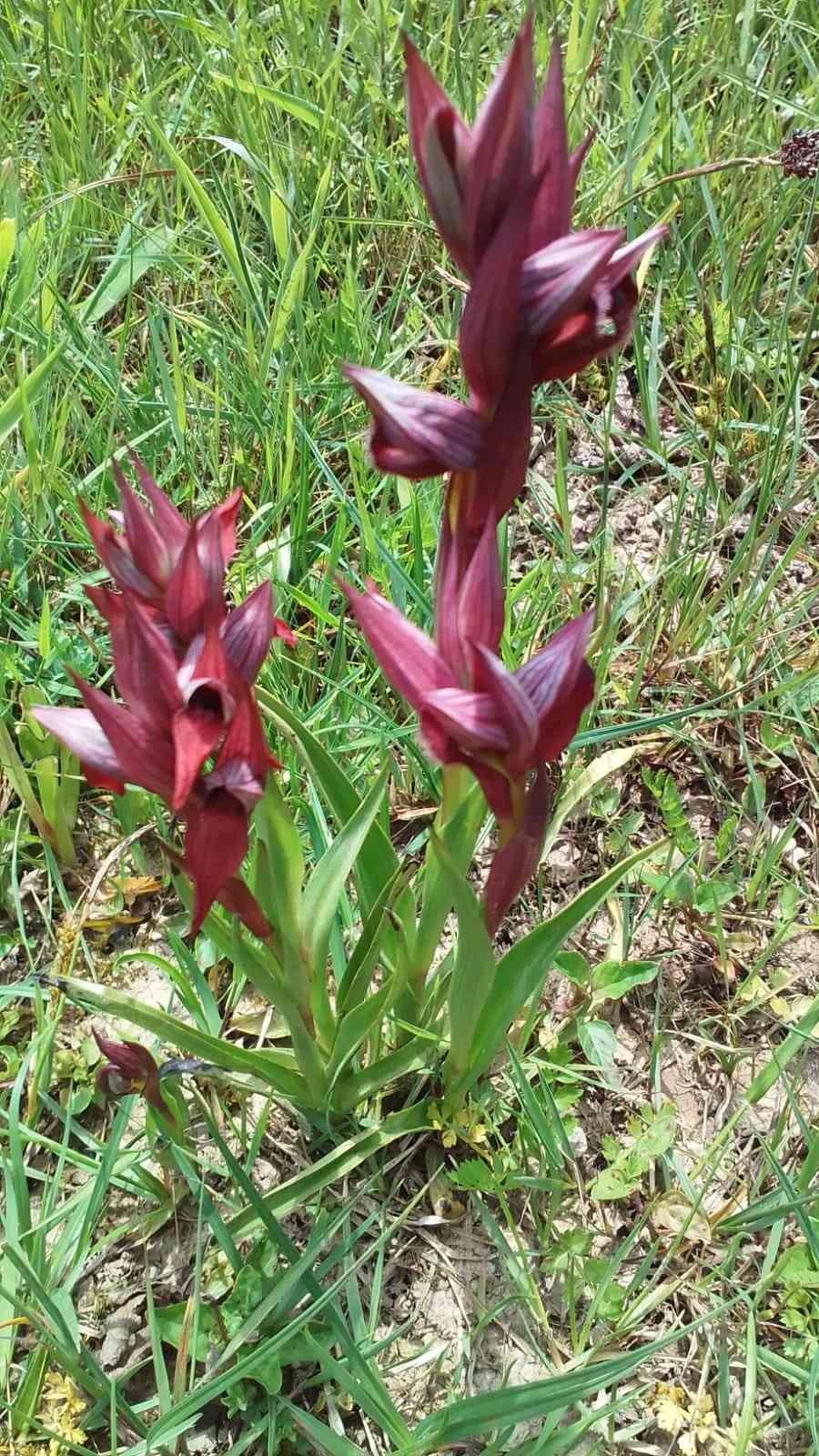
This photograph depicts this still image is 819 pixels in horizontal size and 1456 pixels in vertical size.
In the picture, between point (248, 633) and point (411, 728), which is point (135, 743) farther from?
point (411, 728)

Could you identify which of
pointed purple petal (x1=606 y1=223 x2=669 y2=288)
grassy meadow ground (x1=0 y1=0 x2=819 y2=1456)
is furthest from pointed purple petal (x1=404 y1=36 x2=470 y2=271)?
grassy meadow ground (x1=0 y1=0 x2=819 y2=1456)

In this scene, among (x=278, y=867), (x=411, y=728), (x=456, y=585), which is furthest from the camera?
(x=411, y=728)

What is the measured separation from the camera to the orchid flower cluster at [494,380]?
67 cm

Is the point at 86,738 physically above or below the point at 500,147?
below

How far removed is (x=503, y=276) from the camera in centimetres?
68

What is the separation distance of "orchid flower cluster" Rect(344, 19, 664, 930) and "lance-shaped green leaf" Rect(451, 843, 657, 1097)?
22 centimetres

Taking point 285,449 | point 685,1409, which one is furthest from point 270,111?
point 685,1409

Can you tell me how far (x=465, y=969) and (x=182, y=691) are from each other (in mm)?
404

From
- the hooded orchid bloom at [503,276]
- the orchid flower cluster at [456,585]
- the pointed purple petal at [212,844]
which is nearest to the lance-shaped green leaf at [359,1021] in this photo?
the orchid flower cluster at [456,585]

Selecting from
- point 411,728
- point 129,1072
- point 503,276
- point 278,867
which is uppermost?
point 503,276

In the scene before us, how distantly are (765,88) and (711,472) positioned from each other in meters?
0.96

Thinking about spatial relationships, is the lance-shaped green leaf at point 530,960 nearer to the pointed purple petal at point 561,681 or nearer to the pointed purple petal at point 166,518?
the pointed purple petal at point 561,681

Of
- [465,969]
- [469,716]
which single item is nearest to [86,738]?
[469,716]

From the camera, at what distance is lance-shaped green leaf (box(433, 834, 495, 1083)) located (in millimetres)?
855
